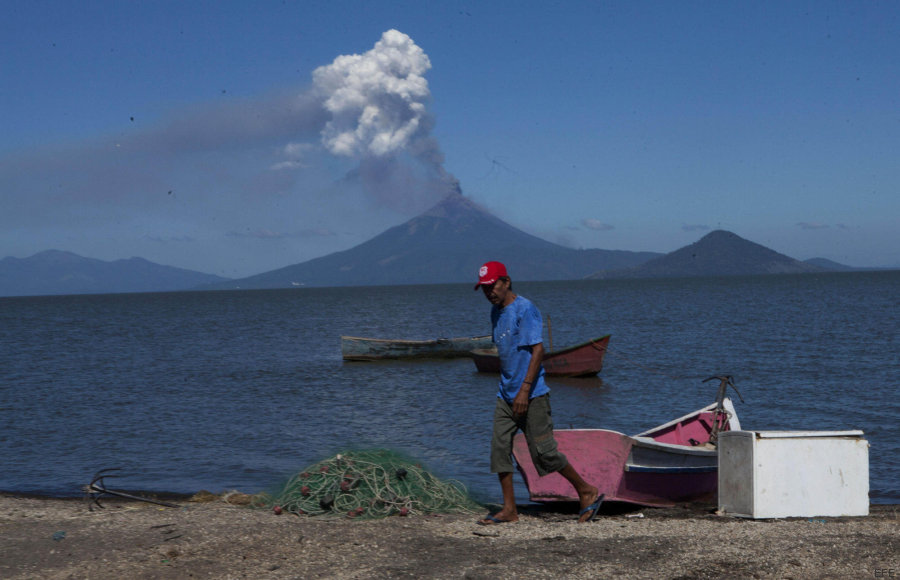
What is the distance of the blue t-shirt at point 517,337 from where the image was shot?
279 inches

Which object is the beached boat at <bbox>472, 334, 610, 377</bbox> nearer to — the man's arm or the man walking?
the man walking

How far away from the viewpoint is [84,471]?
43.8ft

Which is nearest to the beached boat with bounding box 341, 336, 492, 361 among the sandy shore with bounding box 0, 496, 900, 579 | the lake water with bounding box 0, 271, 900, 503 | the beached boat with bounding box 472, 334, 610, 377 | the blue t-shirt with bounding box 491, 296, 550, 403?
the lake water with bounding box 0, 271, 900, 503

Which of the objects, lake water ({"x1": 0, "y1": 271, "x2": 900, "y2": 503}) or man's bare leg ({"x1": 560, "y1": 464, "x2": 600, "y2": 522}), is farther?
lake water ({"x1": 0, "y1": 271, "x2": 900, "y2": 503})

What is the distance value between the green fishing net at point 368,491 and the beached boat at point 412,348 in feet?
82.5

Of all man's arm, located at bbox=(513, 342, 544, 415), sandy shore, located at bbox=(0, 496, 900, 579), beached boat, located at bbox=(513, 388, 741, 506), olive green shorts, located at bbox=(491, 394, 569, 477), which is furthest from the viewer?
beached boat, located at bbox=(513, 388, 741, 506)

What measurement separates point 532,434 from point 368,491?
6.38ft

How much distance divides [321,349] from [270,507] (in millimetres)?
33326

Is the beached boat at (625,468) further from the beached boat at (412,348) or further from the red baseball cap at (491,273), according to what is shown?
the beached boat at (412,348)

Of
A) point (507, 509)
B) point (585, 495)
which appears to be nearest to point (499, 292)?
point (507, 509)

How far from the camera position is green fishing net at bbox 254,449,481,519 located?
8.13m

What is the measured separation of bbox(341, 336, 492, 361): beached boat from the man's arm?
26.8m

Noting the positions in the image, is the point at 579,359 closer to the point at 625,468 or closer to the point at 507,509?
the point at 625,468

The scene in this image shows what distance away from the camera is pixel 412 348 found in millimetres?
34469
